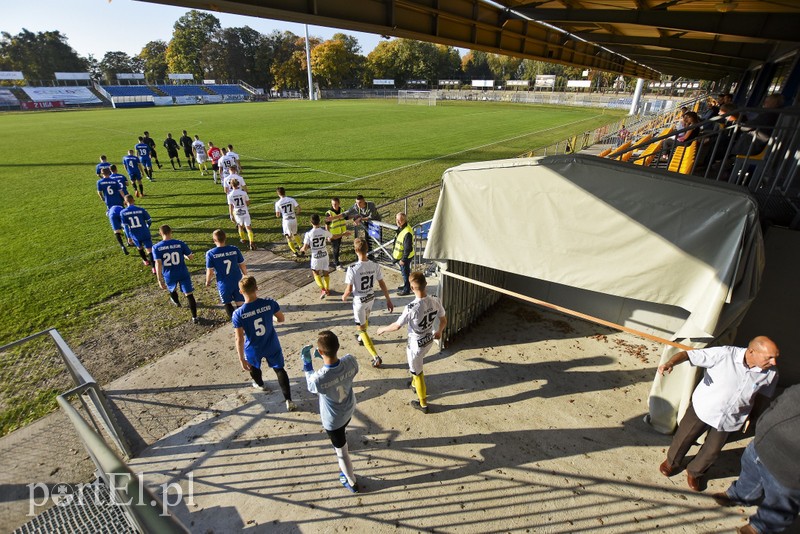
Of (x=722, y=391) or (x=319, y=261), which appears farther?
(x=319, y=261)

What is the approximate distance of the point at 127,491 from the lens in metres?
1.61

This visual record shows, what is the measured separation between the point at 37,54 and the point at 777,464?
12493 cm

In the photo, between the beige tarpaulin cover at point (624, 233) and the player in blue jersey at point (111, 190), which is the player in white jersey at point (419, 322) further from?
the player in blue jersey at point (111, 190)

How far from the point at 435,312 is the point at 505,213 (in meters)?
1.76

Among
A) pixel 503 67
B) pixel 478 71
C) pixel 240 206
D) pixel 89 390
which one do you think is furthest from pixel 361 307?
pixel 503 67

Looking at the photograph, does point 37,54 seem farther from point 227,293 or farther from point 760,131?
point 760,131

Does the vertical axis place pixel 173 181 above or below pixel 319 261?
below

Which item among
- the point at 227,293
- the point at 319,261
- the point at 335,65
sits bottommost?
the point at 227,293

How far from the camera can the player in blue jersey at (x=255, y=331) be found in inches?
189

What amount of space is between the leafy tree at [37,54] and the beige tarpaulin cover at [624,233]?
118 metres

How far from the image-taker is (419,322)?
16.3 ft

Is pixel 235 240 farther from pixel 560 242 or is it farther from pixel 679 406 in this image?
pixel 679 406

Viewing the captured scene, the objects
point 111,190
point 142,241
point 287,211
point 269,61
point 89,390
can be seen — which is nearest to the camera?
point 89,390

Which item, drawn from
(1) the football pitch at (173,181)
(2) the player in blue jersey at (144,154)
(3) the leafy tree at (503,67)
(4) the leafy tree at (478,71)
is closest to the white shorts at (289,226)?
(1) the football pitch at (173,181)
